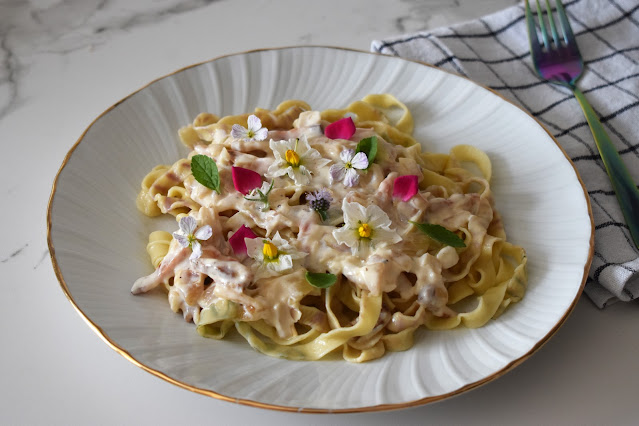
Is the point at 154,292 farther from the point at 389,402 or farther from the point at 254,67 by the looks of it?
the point at 254,67

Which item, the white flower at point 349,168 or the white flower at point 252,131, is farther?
the white flower at point 252,131

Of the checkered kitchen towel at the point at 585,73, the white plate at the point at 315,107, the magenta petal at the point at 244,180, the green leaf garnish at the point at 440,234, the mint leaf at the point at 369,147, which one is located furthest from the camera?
the checkered kitchen towel at the point at 585,73

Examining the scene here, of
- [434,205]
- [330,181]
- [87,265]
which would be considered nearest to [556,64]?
[434,205]

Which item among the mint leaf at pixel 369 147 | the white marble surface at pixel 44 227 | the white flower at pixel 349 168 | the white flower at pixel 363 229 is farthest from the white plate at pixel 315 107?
the white flower at pixel 349 168

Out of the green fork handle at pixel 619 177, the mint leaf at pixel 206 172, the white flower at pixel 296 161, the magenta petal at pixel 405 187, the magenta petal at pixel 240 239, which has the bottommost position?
the green fork handle at pixel 619 177

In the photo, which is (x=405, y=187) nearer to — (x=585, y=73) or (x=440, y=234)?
(x=440, y=234)

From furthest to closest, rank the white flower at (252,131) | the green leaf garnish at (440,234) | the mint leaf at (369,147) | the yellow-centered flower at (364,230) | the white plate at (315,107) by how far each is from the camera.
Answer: the white flower at (252,131)
the mint leaf at (369,147)
the green leaf garnish at (440,234)
the yellow-centered flower at (364,230)
the white plate at (315,107)

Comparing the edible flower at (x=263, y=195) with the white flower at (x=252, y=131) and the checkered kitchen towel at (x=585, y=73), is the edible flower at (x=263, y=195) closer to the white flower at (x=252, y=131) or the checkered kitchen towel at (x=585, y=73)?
the white flower at (x=252, y=131)

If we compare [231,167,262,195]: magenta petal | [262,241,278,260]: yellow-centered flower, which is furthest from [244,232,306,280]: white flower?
[231,167,262,195]: magenta petal
